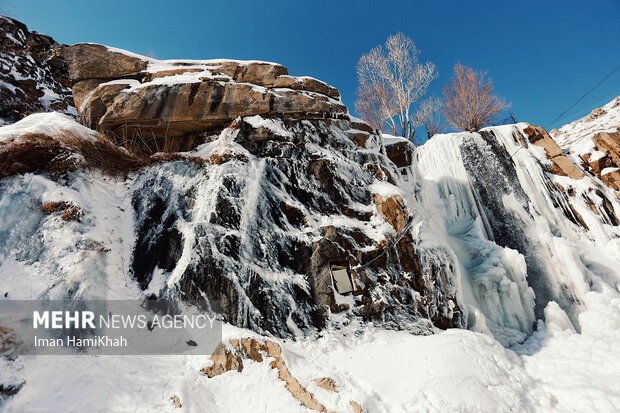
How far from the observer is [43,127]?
539 centimetres

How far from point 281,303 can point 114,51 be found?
8051 millimetres

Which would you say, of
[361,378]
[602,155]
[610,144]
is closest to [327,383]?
[361,378]

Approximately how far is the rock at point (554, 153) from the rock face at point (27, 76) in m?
17.8

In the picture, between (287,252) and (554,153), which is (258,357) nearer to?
(287,252)

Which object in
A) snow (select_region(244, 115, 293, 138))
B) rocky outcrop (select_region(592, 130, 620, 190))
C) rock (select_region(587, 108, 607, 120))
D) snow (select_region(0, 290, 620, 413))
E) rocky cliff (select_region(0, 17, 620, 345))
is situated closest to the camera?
snow (select_region(0, 290, 620, 413))

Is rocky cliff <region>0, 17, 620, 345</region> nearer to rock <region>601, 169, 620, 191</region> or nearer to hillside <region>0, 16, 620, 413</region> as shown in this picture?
hillside <region>0, 16, 620, 413</region>

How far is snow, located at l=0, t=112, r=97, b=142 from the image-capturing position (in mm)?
5020

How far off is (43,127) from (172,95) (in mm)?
2624

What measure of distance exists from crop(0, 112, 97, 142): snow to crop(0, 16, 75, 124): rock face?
18.1 feet

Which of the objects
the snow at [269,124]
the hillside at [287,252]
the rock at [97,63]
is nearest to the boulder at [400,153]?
the hillside at [287,252]

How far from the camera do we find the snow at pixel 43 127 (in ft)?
16.5

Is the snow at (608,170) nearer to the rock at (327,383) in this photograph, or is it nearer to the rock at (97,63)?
the rock at (327,383)

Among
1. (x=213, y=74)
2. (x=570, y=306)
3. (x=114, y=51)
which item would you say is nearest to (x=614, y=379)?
(x=570, y=306)

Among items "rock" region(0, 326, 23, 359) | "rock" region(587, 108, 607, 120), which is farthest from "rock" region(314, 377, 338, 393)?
"rock" region(587, 108, 607, 120)
